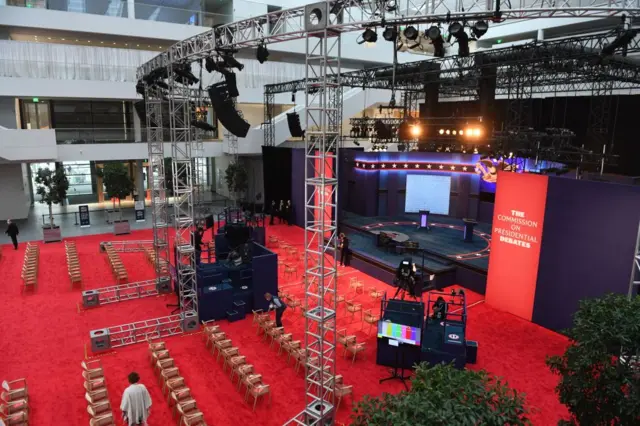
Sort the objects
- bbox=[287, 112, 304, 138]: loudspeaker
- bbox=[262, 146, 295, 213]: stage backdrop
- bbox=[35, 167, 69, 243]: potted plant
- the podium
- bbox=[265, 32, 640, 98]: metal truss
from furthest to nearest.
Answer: bbox=[262, 146, 295, 213]: stage backdrop, bbox=[287, 112, 304, 138]: loudspeaker, bbox=[35, 167, 69, 243]: potted plant, the podium, bbox=[265, 32, 640, 98]: metal truss

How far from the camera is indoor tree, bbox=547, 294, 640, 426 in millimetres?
4242

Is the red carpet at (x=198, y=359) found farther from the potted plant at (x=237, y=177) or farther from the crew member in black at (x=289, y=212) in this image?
the potted plant at (x=237, y=177)

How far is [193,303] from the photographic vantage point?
11.7 m

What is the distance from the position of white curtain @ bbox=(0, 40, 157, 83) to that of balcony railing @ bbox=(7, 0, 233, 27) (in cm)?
263

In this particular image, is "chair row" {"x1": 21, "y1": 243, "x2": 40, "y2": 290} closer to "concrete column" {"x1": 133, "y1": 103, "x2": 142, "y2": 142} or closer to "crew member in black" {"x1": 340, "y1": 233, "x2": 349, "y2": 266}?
"concrete column" {"x1": 133, "y1": 103, "x2": 142, "y2": 142}

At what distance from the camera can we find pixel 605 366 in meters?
4.44

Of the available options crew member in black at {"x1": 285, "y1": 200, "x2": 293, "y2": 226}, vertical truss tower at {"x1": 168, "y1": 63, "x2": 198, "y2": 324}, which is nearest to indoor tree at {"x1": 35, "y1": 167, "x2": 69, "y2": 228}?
crew member in black at {"x1": 285, "y1": 200, "x2": 293, "y2": 226}

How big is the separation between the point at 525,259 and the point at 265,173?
16.5m

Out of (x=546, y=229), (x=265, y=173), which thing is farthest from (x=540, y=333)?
(x=265, y=173)

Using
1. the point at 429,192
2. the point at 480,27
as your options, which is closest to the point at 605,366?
the point at 480,27

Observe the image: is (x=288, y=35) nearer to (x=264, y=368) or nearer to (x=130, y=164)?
(x=264, y=368)

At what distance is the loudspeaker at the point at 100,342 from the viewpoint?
1002 centimetres

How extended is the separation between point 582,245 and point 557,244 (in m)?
0.62

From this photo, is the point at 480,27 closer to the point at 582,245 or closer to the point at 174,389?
the point at 582,245
